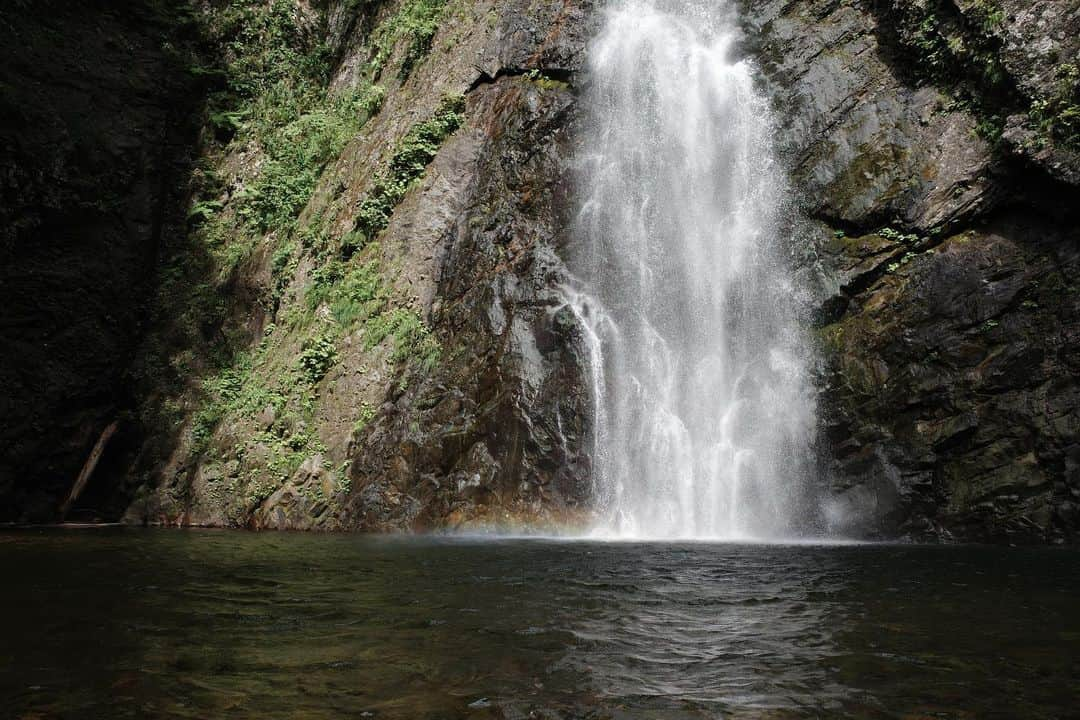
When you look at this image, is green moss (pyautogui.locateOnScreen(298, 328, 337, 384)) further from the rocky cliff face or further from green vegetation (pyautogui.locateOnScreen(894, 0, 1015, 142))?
green vegetation (pyautogui.locateOnScreen(894, 0, 1015, 142))

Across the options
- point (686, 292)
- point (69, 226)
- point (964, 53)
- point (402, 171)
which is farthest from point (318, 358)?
point (964, 53)

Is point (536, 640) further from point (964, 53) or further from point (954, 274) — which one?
point (964, 53)

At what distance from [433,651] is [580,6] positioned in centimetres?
1687

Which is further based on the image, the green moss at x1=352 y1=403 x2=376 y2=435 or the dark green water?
the green moss at x1=352 y1=403 x2=376 y2=435

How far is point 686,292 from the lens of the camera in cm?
1445

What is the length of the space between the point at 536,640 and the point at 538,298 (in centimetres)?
1019

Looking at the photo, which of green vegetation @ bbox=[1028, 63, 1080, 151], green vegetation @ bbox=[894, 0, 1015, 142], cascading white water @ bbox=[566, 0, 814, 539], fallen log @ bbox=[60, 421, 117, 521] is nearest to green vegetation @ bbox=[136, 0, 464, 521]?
fallen log @ bbox=[60, 421, 117, 521]

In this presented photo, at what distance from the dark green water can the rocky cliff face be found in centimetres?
464

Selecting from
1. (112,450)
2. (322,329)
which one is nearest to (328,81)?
(322,329)

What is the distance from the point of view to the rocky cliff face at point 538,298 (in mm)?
11609

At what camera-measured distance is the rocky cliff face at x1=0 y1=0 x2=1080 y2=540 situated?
11609 millimetres

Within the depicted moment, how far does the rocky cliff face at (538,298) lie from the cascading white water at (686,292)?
0.52m

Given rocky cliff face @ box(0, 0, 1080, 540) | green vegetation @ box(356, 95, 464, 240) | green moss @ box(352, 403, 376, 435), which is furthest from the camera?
green vegetation @ box(356, 95, 464, 240)

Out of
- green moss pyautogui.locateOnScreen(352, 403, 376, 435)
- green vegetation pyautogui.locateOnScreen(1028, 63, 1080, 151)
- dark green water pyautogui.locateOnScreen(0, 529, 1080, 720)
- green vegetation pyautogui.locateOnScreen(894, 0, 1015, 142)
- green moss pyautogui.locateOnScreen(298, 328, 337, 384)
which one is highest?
green vegetation pyautogui.locateOnScreen(894, 0, 1015, 142)
